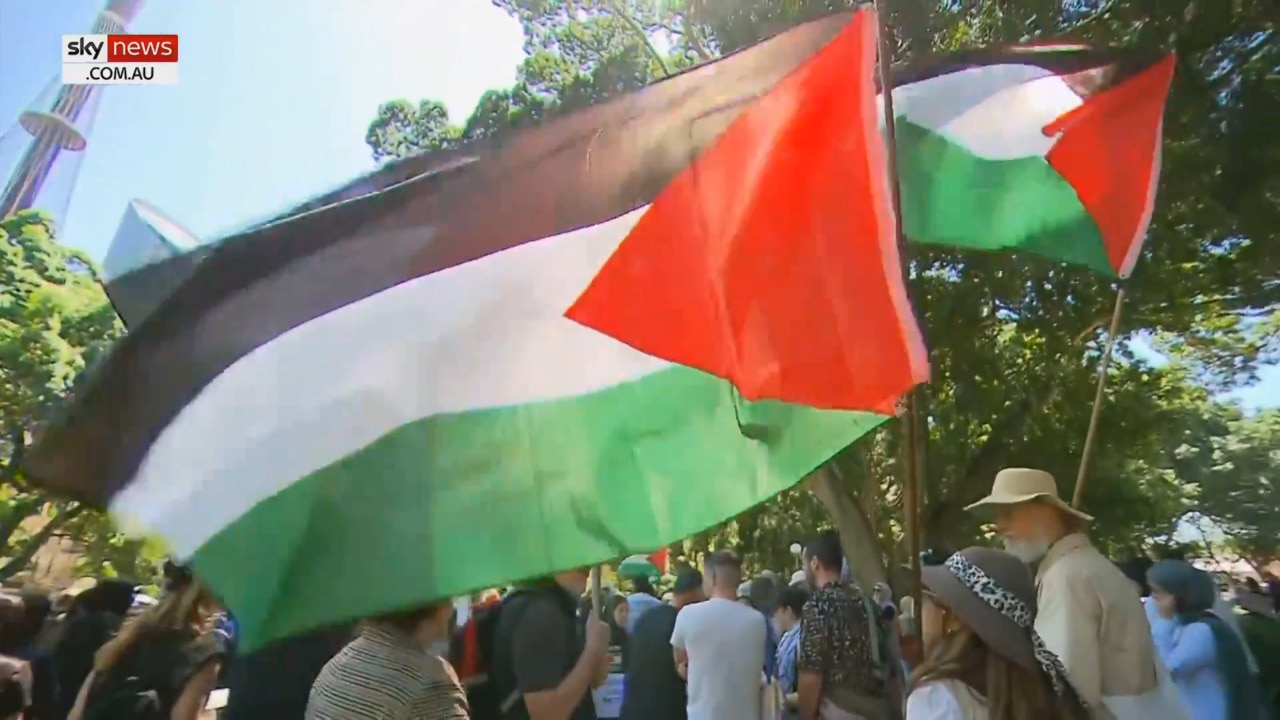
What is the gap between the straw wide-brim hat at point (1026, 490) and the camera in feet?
11.6

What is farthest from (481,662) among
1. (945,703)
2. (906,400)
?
(945,703)

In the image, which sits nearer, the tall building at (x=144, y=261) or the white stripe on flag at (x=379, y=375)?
the white stripe on flag at (x=379, y=375)

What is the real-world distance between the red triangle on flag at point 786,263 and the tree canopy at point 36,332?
15619 mm

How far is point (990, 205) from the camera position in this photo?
4.53m

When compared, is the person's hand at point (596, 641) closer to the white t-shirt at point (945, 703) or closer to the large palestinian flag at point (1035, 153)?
the white t-shirt at point (945, 703)

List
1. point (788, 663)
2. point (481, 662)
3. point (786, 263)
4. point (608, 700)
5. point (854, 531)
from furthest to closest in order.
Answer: point (854, 531), point (608, 700), point (788, 663), point (481, 662), point (786, 263)

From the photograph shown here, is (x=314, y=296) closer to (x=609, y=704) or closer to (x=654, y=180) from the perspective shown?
(x=654, y=180)

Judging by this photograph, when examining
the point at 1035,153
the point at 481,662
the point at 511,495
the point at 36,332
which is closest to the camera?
the point at 511,495

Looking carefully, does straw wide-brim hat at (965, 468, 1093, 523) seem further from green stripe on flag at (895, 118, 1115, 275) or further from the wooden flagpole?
green stripe on flag at (895, 118, 1115, 275)

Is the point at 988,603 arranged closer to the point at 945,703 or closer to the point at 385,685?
the point at 945,703

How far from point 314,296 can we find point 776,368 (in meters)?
1.20

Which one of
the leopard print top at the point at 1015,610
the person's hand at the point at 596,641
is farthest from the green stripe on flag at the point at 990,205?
the leopard print top at the point at 1015,610

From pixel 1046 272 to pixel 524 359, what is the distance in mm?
9814

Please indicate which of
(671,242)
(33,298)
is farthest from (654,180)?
(33,298)
